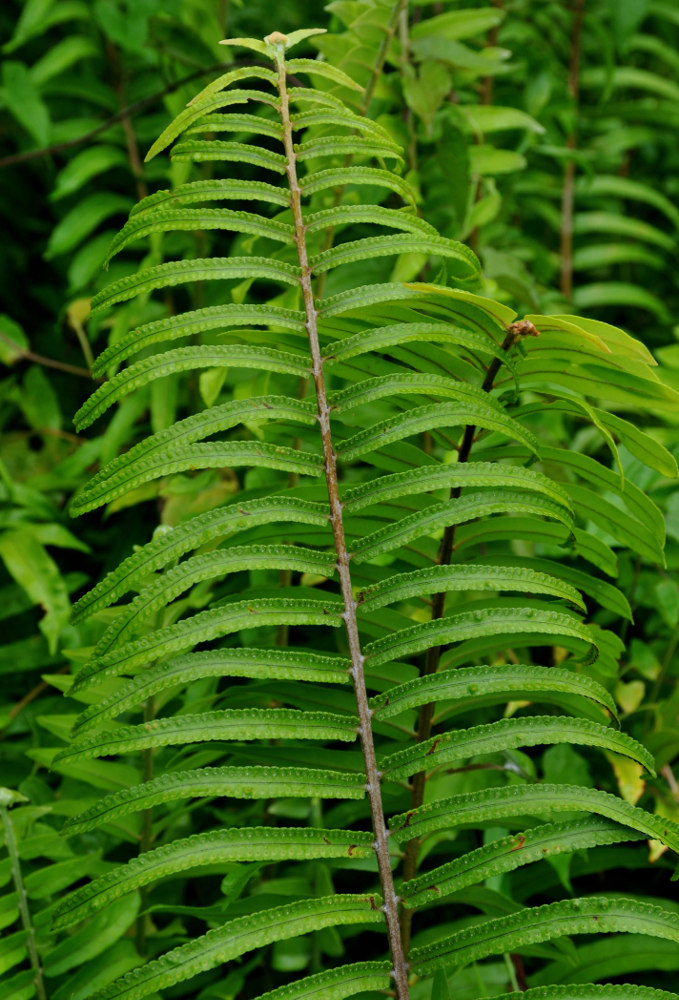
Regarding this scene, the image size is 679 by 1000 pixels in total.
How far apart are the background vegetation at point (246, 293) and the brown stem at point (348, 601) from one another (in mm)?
173

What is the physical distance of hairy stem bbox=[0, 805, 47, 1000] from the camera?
972 millimetres

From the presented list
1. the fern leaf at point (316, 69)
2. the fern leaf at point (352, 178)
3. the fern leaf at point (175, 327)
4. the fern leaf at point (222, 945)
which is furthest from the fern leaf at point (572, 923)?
the fern leaf at point (316, 69)

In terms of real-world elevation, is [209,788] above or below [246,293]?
below

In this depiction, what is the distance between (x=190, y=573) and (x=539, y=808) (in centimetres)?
36

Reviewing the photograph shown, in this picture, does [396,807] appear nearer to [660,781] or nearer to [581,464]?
[660,781]

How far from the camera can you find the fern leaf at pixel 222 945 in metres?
0.69

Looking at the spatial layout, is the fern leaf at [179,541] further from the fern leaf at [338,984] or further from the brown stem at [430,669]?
the fern leaf at [338,984]

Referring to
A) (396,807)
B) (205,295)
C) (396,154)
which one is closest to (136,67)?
(205,295)

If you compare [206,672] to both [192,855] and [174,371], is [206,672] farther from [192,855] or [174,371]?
[174,371]

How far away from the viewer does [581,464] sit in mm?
920

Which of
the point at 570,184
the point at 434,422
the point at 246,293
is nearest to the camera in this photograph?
the point at 434,422

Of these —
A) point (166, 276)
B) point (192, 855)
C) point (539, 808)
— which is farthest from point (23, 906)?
point (166, 276)

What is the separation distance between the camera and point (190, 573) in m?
0.76

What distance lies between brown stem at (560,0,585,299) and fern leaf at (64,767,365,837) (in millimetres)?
1411
